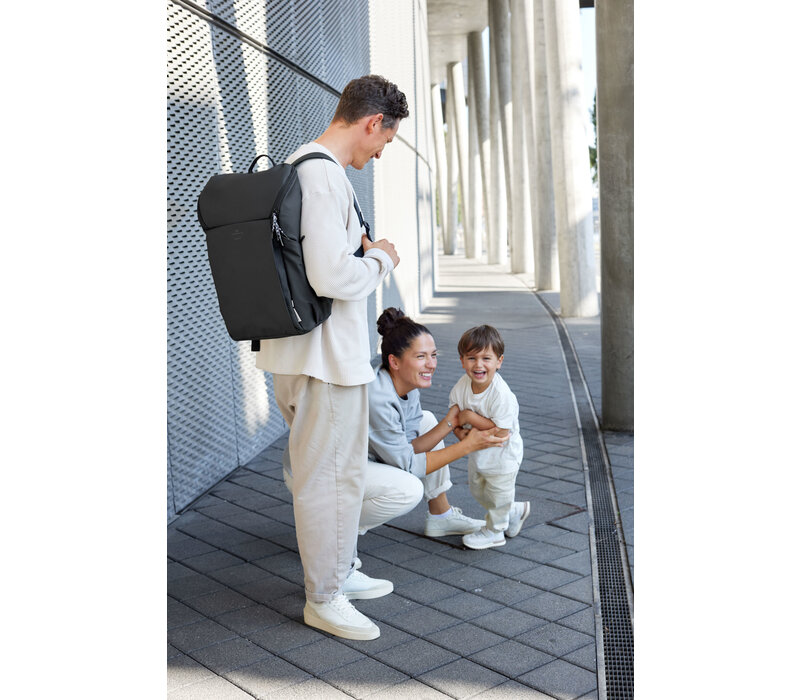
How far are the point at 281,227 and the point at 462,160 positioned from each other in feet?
130

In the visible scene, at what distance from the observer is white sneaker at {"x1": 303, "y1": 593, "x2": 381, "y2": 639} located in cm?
311

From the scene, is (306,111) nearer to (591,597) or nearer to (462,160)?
(591,597)

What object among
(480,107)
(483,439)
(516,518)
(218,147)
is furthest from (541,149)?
(480,107)

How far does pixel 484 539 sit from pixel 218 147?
2.63 meters

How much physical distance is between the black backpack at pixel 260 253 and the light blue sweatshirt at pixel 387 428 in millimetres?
816

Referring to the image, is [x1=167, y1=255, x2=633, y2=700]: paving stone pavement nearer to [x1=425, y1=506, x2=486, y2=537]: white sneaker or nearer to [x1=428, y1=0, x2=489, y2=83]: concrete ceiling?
[x1=425, y1=506, x2=486, y2=537]: white sneaker

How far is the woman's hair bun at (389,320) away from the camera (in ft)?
12.1

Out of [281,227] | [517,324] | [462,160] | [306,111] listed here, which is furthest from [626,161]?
[462,160]

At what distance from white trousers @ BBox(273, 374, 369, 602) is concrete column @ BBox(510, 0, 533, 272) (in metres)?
18.5

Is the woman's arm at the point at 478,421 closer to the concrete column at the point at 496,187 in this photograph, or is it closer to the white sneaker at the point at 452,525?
the white sneaker at the point at 452,525

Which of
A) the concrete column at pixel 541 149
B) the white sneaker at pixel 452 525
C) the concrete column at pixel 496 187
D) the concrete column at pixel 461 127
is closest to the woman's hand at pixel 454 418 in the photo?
the white sneaker at pixel 452 525

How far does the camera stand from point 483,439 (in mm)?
3629

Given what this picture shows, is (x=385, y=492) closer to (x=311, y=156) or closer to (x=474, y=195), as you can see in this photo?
(x=311, y=156)
